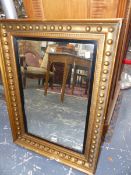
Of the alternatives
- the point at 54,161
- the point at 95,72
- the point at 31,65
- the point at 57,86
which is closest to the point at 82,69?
the point at 95,72

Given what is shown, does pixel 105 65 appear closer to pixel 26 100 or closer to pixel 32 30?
pixel 32 30

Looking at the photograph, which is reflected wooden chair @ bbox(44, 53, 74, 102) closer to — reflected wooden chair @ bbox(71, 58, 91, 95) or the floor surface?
reflected wooden chair @ bbox(71, 58, 91, 95)

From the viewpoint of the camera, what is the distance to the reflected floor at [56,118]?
42.0 inches

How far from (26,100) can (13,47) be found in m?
0.35

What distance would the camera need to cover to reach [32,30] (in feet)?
2.99

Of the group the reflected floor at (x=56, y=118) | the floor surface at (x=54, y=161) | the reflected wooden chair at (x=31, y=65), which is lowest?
the floor surface at (x=54, y=161)

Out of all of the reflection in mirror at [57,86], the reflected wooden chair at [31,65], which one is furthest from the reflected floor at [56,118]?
the reflected wooden chair at [31,65]

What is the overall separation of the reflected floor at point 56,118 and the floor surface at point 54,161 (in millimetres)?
161

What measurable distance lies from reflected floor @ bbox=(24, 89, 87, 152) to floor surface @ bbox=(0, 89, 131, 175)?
16cm

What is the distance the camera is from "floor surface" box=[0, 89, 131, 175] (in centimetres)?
113

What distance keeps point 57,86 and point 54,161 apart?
0.54 metres

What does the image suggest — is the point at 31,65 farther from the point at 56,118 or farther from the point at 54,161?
the point at 54,161

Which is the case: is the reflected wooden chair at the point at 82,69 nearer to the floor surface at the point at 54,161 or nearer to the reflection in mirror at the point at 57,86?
the reflection in mirror at the point at 57,86

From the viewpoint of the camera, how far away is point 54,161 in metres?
1.20
